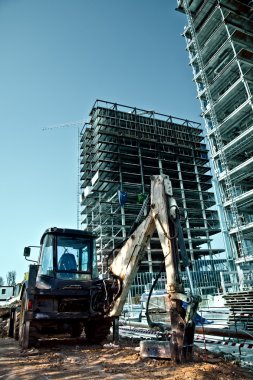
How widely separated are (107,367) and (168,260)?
2.37 m

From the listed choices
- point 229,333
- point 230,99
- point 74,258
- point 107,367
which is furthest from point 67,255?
point 230,99

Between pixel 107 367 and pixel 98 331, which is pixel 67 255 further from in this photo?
pixel 107 367

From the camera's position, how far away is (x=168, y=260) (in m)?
5.57

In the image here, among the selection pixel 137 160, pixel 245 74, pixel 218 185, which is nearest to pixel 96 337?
pixel 218 185

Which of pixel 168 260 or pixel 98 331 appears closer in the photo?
pixel 168 260

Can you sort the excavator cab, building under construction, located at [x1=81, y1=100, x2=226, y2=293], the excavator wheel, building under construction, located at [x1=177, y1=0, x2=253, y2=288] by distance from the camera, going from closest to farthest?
Result: the excavator cab, the excavator wheel, building under construction, located at [x1=177, y1=0, x2=253, y2=288], building under construction, located at [x1=81, y1=100, x2=226, y2=293]

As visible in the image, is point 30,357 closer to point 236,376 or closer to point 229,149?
point 236,376

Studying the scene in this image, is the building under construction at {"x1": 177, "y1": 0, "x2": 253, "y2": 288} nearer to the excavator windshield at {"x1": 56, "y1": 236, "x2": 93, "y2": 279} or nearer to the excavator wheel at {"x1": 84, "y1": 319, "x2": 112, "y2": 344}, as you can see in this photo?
the excavator wheel at {"x1": 84, "y1": 319, "x2": 112, "y2": 344}

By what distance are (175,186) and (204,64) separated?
79.6ft

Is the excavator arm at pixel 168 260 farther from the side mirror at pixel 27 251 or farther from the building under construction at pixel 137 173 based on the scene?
the building under construction at pixel 137 173

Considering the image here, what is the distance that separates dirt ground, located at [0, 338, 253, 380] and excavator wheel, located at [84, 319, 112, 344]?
1.04 metres

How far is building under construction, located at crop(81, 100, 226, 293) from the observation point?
45.8m

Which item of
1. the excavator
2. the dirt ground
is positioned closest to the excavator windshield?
the excavator

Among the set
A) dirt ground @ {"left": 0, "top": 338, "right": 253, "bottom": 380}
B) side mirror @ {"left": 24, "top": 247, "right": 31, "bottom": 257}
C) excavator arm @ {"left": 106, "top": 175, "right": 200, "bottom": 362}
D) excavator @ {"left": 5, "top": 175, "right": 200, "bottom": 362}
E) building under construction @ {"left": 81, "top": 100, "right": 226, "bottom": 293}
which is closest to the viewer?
dirt ground @ {"left": 0, "top": 338, "right": 253, "bottom": 380}
